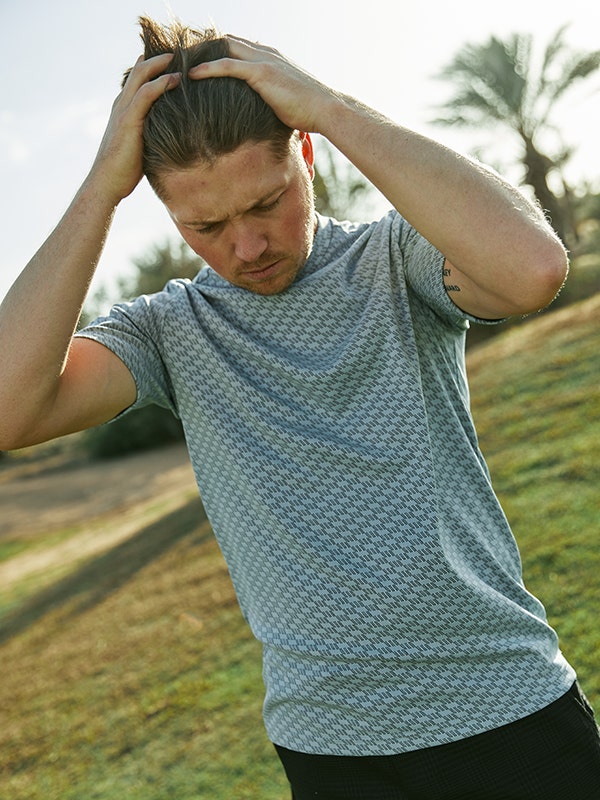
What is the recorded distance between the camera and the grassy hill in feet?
15.6

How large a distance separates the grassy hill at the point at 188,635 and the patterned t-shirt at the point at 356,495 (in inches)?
99.1

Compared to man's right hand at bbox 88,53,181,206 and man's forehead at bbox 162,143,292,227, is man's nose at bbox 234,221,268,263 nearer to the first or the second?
man's forehead at bbox 162,143,292,227

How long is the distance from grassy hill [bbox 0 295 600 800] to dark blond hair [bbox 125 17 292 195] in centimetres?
314

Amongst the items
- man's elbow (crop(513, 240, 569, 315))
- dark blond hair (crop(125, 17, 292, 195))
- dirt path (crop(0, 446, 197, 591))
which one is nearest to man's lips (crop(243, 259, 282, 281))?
dark blond hair (crop(125, 17, 292, 195))

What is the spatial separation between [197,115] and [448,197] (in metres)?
0.50

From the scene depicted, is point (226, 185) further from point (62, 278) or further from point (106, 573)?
point (106, 573)

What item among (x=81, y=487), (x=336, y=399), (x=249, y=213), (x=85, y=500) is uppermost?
(x=249, y=213)

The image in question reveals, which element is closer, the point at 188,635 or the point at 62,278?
the point at 62,278

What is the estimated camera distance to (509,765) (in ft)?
5.54

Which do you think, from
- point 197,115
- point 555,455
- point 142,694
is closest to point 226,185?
point 197,115

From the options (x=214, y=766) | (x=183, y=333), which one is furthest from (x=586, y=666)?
(x=183, y=333)

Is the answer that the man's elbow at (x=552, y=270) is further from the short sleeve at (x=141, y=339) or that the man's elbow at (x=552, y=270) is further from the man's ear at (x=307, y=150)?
the short sleeve at (x=141, y=339)

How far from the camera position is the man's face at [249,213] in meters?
1.74

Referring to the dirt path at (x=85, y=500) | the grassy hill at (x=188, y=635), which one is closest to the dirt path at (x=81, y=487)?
the dirt path at (x=85, y=500)
